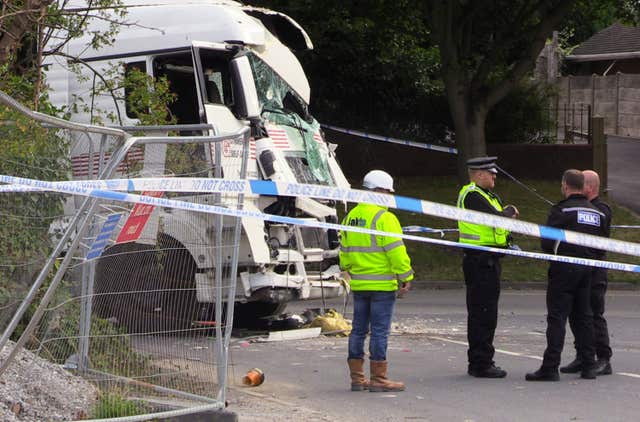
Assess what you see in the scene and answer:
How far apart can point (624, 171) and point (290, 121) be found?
19246 millimetres

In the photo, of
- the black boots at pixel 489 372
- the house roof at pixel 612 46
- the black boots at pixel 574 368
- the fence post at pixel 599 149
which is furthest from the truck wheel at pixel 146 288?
the house roof at pixel 612 46

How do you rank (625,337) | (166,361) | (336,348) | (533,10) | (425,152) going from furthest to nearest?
(425,152) → (533,10) → (625,337) → (336,348) → (166,361)

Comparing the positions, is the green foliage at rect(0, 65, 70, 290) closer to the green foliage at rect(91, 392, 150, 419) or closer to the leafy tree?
the leafy tree

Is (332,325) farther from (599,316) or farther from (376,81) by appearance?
(376,81)

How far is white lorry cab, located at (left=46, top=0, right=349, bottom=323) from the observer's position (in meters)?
11.3

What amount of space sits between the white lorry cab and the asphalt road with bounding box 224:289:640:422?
2.72 ft

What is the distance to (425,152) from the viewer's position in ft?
89.0

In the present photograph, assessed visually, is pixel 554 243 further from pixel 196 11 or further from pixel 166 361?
pixel 196 11

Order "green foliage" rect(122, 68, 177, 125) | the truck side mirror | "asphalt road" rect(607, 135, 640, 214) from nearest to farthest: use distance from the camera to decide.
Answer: "green foliage" rect(122, 68, 177, 125) → the truck side mirror → "asphalt road" rect(607, 135, 640, 214)

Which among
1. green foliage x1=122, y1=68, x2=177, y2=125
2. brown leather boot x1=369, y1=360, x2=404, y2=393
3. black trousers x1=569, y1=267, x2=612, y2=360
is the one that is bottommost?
brown leather boot x1=369, y1=360, x2=404, y2=393

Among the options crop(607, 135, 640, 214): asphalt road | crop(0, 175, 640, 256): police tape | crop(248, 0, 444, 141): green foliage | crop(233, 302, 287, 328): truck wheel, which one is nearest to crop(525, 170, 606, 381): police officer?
crop(0, 175, 640, 256): police tape

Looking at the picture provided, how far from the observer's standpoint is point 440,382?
921 centimetres

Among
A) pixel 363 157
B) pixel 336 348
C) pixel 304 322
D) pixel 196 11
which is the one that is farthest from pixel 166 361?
pixel 363 157

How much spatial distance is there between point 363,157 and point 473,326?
59.3 feet
